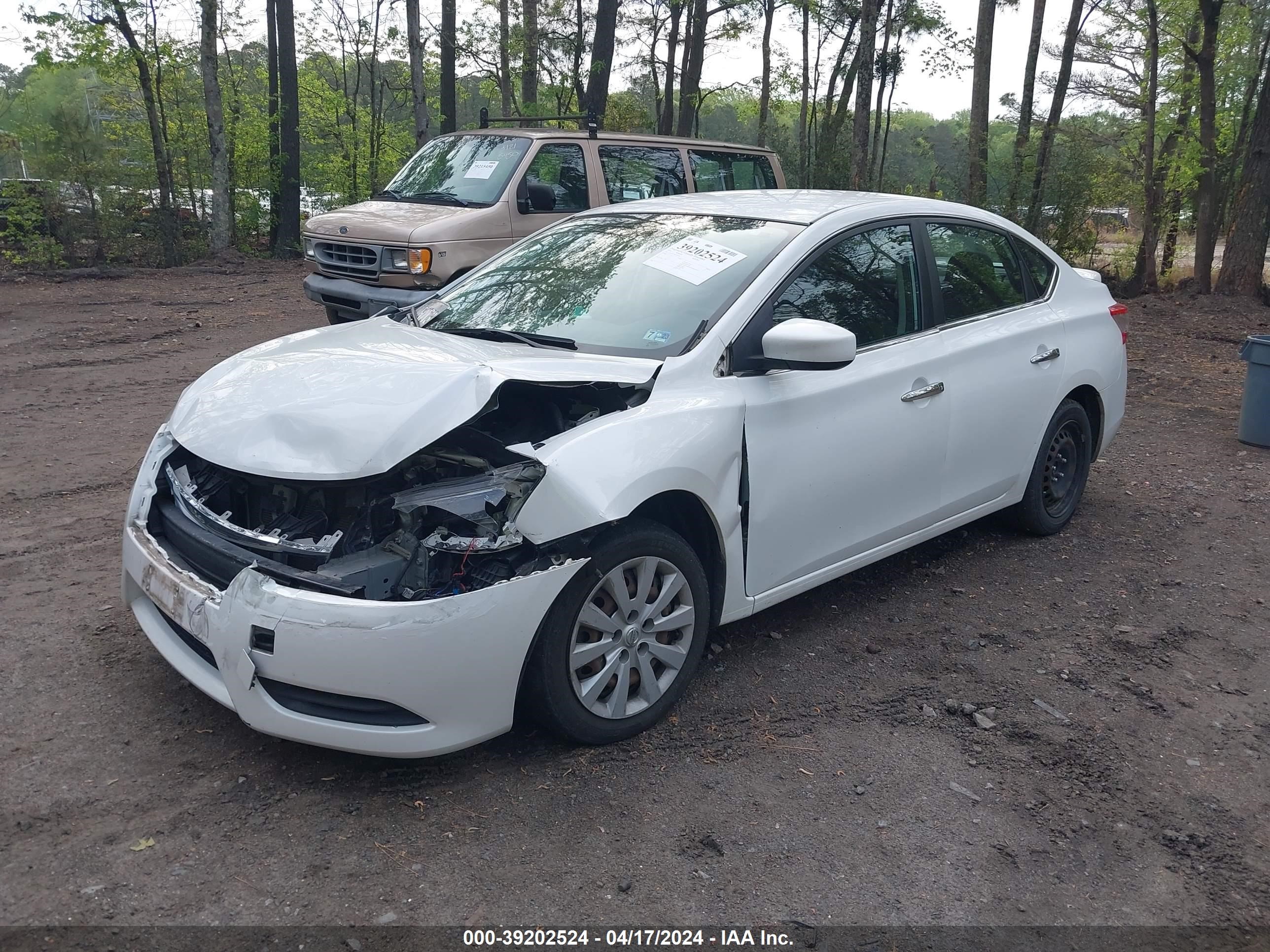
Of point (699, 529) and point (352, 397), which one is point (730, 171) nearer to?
point (699, 529)

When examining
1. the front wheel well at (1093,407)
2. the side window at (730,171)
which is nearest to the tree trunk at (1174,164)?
the side window at (730,171)

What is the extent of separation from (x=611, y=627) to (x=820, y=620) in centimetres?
150

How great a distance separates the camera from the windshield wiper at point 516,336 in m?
3.91

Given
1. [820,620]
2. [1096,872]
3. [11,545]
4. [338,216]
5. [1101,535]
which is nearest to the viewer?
[1096,872]

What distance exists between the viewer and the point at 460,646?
9.59ft

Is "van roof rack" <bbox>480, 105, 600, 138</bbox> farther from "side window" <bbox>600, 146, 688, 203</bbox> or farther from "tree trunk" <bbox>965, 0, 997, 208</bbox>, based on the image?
"tree trunk" <bbox>965, 0, 997, 208</bbox>

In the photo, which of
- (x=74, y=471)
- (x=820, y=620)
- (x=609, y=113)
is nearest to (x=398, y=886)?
(x=820, y=620)

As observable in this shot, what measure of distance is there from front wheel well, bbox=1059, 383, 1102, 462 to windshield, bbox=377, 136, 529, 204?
5568 millimetres

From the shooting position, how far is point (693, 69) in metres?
23.5

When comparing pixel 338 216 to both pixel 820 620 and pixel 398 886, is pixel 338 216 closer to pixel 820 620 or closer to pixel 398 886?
pixel 820 620

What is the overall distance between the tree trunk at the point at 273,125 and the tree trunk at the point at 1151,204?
15520 mm

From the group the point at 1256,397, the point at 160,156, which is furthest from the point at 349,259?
the point at 160,156

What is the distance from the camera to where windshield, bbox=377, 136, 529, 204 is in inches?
365

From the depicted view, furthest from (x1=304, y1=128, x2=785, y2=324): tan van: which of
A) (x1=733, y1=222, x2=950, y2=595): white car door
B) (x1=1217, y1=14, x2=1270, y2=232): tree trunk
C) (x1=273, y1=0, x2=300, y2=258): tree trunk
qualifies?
(x1=1217, y1=14, x2=1270, y2=232): tree trunk
